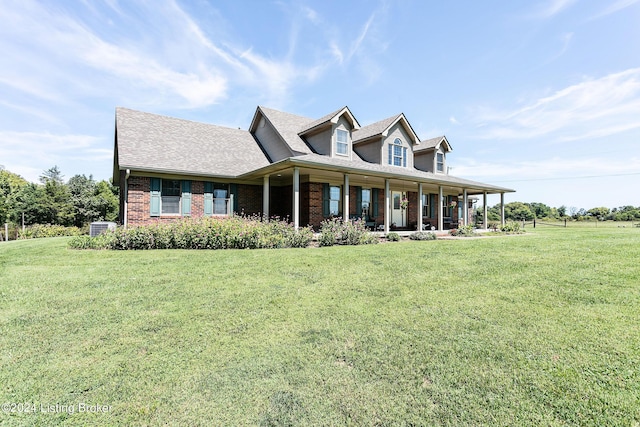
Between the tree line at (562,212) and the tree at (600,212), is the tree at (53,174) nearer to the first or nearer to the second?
the tree line at (562,212)

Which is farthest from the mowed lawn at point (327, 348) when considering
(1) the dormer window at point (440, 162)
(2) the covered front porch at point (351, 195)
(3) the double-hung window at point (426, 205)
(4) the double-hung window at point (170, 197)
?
(1) the dormer window at point (440, 162)

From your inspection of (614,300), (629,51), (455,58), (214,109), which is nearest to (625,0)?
(629,51)

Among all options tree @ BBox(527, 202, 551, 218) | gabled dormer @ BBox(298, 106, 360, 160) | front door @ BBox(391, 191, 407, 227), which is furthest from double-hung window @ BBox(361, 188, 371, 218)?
tree @ BBox(527, 202, 551, 218)

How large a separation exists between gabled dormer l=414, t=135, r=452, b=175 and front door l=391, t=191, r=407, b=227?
3333 millimetres

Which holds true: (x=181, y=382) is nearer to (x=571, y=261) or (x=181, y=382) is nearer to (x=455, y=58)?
(x=571, y=261)

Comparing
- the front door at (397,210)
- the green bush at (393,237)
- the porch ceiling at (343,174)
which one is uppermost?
the porch ceiling at (343,174)

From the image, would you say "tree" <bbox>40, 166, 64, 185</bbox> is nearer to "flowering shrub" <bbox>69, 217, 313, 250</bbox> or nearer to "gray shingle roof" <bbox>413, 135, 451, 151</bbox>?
"flowering shrub" <bbox>69, 217, 313, 250</bbox>

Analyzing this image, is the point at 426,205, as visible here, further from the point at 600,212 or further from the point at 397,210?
the point at 600,212

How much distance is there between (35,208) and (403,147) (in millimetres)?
30463

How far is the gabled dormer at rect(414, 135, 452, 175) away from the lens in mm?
19953

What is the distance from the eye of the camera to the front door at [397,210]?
18.7m

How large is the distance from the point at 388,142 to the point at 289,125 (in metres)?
6.03

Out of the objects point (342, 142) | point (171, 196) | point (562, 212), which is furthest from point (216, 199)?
point (562, 212)

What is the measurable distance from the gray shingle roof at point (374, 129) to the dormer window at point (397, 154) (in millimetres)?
1170
